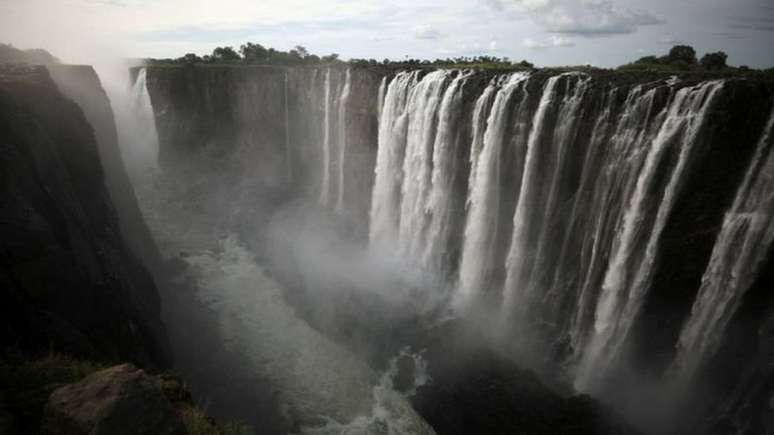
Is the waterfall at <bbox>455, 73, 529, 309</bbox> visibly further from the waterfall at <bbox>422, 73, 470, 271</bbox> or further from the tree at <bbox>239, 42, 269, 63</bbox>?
the tree at <bbox>239, 42, 269, 63</bbox>

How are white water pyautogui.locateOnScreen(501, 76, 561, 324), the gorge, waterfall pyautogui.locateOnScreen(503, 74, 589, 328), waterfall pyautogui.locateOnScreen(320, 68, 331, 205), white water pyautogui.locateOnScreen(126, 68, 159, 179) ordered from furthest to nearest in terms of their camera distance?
white water pyautogui.locateOnScreen(126, 68, 159, 179)
waterfall pyautogui.locateOnScreen(320, 68, 331, 205)
white water pyautogui.locateOnScreen(501, 76, 561, 324)
waterfall pyautogui.locateOnScreen(503, 74, 589, 328)
the gorge

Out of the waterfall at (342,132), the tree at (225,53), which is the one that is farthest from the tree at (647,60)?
the tree at (225,53)

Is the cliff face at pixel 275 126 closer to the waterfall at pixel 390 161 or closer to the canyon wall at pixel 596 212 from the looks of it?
the canyon wall at pixel 596 212

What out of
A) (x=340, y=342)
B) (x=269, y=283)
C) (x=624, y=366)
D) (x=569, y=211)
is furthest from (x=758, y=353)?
(x=269, y=283)

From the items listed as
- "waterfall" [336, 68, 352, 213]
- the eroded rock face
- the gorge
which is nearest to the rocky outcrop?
the gorge

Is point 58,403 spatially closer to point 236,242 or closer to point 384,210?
point 384,210
